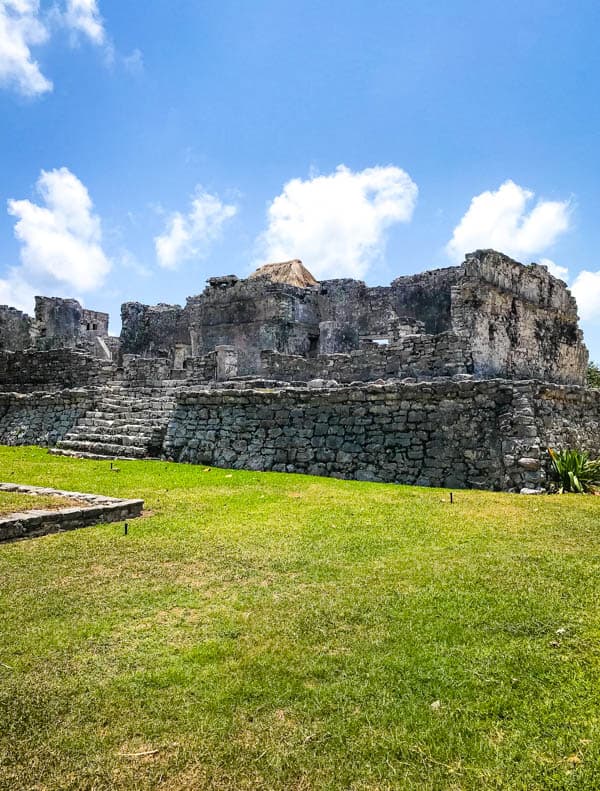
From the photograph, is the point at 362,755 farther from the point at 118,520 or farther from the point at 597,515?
the point at 597,515

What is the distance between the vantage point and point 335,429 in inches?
457

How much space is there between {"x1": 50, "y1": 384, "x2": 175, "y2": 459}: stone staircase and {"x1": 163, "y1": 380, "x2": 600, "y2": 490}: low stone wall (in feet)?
2.36

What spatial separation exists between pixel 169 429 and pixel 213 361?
16.7 feet

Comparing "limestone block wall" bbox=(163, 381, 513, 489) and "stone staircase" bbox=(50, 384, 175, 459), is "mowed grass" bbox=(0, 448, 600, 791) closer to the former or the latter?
"limestone block wall" bbox=(163, 381, 513, 489)

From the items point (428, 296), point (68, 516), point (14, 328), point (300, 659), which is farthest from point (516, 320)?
point (14, 328)

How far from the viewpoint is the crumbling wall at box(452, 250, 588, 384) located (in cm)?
1566

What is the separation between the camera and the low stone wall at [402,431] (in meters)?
9.80

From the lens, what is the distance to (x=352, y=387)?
11547 mm

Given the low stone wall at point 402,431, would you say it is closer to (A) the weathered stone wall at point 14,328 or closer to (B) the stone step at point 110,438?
(B) the stone step at point 110,438

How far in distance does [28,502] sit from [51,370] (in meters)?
14.1

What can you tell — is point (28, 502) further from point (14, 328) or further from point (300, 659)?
point (14, 328)

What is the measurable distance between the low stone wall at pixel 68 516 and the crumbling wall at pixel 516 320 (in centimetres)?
1021

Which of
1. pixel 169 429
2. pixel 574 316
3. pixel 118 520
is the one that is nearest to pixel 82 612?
pixel 118 520

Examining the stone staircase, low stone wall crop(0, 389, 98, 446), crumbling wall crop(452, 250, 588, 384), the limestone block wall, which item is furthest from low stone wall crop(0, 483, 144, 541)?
crumbling wall crop(452, 250, 588, 384)
